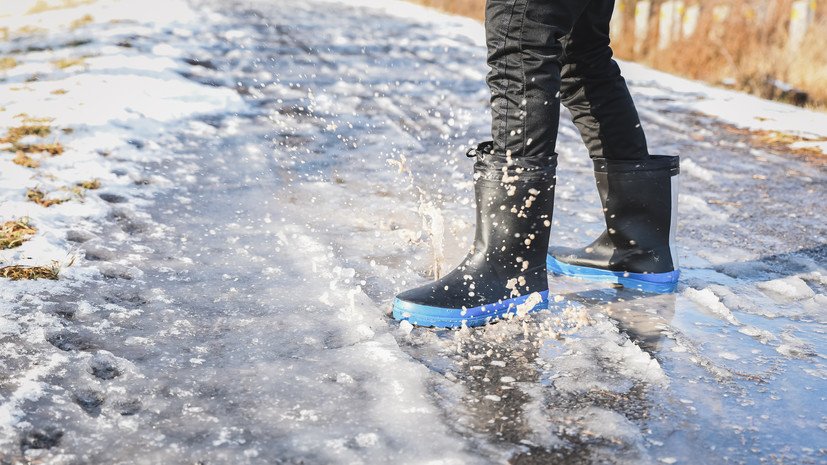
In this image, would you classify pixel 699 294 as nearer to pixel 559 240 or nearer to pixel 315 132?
pixel 559 240

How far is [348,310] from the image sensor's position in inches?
77.9

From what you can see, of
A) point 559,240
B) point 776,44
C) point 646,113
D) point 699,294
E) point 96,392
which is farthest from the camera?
point 776,44

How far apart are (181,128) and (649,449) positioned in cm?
339

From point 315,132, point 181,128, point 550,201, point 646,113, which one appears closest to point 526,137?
point 550,201

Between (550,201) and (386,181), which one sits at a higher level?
(550,201)

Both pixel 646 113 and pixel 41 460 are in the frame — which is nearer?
pixel 41 460

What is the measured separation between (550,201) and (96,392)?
4.00 ft

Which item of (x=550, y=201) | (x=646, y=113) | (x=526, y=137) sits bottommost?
(x=646, y=113)

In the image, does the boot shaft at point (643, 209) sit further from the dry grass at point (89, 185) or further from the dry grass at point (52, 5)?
the dry grass at point (52, 5)

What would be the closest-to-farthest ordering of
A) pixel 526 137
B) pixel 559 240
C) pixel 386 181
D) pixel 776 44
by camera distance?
pixel 526 137 → pixel 559 240 → pixel 386 181 → pixel 776 44

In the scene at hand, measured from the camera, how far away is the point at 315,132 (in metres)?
4.20

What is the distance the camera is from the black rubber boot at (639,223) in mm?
2234

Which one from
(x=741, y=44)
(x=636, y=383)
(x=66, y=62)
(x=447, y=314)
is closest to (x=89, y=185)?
(x=447, y=314)

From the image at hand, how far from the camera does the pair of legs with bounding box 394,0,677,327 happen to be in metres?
1.88
